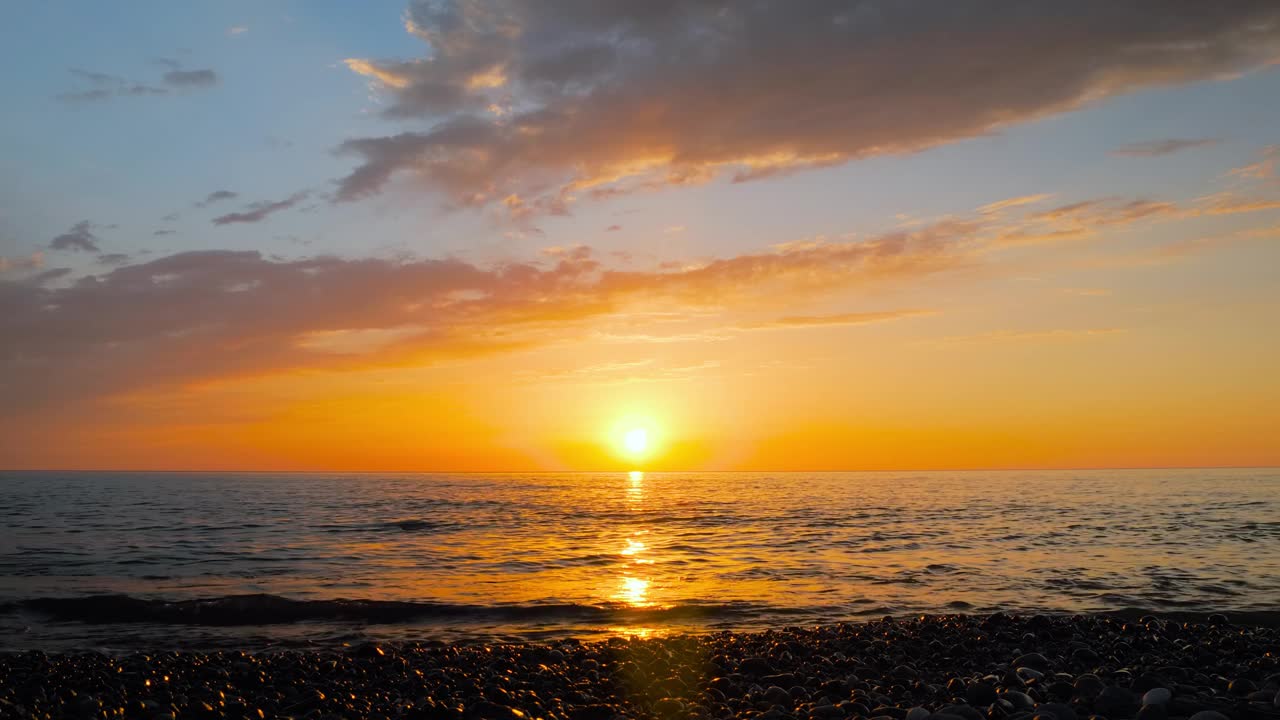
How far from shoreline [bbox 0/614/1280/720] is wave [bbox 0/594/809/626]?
10.4 ft

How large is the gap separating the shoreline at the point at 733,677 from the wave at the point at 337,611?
3.17 meters

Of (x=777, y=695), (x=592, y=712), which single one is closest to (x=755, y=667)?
(x=777, y=695)

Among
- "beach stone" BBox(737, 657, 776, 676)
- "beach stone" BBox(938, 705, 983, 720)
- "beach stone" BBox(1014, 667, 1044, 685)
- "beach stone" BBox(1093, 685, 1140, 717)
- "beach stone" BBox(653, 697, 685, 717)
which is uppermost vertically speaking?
"beach stone" BBox(938, 705, 983, 720)

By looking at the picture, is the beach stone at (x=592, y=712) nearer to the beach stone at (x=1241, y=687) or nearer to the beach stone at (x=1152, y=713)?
the beach stone at (x=1152, y=713)

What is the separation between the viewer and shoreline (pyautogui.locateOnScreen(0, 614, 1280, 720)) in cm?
1022

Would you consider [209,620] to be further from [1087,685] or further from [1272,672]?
[1272,672]

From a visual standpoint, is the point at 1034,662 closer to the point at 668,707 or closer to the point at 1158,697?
the point at 1158,697

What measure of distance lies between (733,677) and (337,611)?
12.2 metres

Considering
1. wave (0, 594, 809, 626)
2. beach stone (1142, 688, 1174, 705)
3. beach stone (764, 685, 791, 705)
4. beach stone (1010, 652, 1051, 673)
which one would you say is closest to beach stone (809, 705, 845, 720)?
beach stone (764, 685, 791, 705)

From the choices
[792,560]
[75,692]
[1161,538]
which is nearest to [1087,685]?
[75,692]

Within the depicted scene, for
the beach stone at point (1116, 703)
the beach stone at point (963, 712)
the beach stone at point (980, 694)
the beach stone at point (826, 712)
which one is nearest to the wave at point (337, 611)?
the beach stone at point (980, 694)

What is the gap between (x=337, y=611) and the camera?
19.9 metres

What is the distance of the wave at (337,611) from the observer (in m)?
19.2

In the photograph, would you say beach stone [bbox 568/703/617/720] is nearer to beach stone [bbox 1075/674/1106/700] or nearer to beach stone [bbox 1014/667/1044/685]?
beach stone [bbox 1014/667/1044/685]
